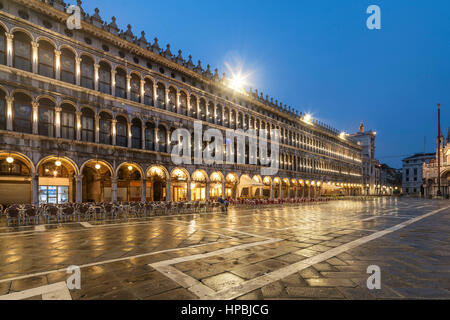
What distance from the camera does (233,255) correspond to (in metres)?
6.37

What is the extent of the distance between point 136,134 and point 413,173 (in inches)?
4070

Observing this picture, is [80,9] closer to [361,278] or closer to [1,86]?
[1,86]

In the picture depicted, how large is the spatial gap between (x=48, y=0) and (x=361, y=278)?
23.0 m

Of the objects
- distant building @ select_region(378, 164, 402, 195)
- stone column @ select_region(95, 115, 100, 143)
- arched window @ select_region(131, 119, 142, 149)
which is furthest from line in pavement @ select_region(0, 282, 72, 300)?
distant building @ select_region(378, 164, 402, 195)

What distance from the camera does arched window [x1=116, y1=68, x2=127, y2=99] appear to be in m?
20.4

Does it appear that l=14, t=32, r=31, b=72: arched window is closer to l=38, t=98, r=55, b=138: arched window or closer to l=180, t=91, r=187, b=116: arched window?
l=38, t=98, r=55, b=138: arched window

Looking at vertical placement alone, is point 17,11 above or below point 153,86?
above

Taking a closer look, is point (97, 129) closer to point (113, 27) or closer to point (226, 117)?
point (113, 27)

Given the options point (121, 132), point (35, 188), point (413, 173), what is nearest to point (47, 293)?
point (35, 188)

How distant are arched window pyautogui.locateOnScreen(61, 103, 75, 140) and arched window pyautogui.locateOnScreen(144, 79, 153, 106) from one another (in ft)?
20.8

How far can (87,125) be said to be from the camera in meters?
18.3

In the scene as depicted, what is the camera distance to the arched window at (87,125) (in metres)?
18.0

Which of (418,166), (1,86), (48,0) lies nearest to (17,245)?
(1,86)

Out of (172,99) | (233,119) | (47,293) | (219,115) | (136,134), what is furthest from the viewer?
(233,119)
